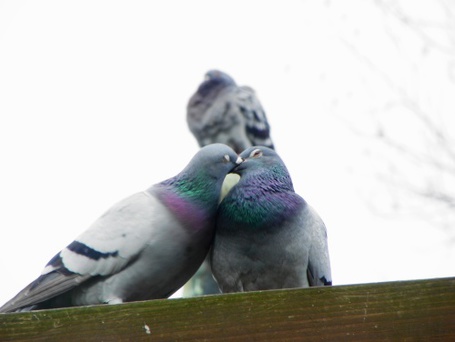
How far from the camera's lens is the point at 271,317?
60.1 inches

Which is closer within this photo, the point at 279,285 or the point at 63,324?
the point at 63,324

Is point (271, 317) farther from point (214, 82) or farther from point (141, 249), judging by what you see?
point (214, 82)

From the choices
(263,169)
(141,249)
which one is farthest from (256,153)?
(141,249)

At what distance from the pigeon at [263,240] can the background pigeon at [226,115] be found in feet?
5.21

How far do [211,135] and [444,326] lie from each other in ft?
9.34

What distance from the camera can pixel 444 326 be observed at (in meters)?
1.49

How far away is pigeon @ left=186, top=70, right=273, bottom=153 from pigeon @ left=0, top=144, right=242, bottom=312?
1.64 m

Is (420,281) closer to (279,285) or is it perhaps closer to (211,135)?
(279,285)

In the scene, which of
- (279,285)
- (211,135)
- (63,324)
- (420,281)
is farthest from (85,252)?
(211,135)

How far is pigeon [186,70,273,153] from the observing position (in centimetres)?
413

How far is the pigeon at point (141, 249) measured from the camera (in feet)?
7.47

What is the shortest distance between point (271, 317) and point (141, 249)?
85 cm

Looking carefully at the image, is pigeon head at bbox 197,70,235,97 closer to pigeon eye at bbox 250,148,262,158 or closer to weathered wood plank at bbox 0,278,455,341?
pigeon eye at bbox 250,148,262,158

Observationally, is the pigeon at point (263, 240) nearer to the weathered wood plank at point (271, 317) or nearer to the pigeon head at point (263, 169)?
the pigeon head at point (263, 169)
